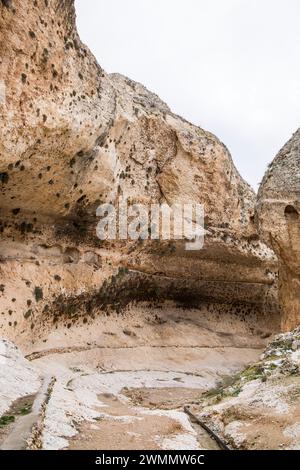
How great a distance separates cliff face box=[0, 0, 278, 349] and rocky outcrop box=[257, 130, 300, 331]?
588 cm

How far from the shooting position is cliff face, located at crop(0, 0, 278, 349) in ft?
54.2

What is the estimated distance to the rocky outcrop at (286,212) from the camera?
71.2 ft

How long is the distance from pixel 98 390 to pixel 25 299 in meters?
4.92

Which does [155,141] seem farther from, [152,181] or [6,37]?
[6,37]

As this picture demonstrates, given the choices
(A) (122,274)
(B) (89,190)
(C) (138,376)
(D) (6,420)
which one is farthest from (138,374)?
(D) (6,420)

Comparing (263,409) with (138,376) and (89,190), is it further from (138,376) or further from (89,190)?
(89,190)

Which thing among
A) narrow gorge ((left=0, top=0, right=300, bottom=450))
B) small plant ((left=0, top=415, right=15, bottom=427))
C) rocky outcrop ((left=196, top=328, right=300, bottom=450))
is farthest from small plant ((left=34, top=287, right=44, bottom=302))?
small plant ((left=0, top=415, right=15, bottom=427))

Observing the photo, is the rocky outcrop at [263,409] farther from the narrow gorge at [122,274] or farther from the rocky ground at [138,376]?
the rocky ground at [138,376]

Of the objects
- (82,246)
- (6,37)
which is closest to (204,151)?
(82,246)

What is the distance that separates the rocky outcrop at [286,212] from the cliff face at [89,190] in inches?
231

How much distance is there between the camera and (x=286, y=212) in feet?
71.6

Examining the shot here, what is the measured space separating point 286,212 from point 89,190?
29.6 feet

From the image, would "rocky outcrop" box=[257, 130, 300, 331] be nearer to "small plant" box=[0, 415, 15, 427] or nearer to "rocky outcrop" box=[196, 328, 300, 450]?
"rocky outcrop" box=[196, 328, 300, 450]

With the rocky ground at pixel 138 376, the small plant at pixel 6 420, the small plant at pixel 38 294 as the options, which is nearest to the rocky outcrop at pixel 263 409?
the rocky ground at pixel 138 376
